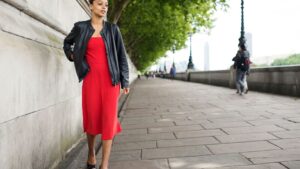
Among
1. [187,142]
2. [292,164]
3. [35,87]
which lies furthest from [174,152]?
[35,87]

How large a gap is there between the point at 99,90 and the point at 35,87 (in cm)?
62

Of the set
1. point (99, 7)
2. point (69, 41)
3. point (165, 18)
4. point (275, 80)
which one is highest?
point (165, 18)

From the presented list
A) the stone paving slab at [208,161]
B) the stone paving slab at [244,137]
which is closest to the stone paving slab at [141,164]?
the stone paving slab at [208,161]

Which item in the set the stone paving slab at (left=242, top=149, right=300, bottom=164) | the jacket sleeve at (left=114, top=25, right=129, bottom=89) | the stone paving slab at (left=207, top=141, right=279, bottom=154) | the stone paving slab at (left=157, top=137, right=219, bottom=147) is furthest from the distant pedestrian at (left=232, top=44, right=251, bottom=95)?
the jacket sleeve at (left=114, top=25, right=129, bottom=89)

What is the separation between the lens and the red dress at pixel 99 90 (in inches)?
150

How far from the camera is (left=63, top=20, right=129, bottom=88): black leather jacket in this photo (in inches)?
149

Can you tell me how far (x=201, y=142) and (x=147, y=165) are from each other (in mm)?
1346

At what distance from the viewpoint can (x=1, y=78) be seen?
2.72 metres

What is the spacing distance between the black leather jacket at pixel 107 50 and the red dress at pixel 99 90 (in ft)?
0.17

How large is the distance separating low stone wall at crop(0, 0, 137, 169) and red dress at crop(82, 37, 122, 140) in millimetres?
489

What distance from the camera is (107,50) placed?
12.4 ft

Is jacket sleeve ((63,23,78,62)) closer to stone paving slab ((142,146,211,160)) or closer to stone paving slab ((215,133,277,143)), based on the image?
stone paving slab ((142,146,211,160))

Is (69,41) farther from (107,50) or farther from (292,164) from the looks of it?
(292,164)

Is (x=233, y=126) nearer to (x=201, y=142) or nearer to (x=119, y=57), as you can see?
(x=201, y=142)
